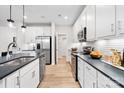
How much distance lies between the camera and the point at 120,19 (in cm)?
208

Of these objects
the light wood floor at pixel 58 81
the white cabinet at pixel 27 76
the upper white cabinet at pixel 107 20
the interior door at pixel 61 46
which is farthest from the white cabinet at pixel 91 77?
the interior door at pixel 61 46

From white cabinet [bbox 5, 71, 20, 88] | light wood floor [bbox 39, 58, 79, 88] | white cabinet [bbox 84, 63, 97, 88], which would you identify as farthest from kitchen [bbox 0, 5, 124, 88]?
white cabinet [bbox 5, 71, 20, 88]

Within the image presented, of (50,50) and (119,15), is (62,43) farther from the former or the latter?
(119,15)

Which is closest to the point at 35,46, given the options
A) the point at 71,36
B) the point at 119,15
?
the point at 71,36

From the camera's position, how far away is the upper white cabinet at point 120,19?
2016mm

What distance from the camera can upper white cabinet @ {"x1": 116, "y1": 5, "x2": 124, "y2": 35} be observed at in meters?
2.02

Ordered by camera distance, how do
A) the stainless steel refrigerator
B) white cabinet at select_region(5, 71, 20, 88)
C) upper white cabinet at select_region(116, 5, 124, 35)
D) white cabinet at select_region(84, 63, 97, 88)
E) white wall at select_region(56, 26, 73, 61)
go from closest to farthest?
white cabinet at select_region(5, 71, 20, 88) → upper white cabinet at select_region(116, 5, 124, 35) → white cabinet at select_region(84, 63, 97, 88) → the stainless steel refrigerator → white wall at select_region(56, 26, 73, 61)

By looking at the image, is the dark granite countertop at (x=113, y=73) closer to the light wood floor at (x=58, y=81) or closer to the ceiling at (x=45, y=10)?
the light wood floor at (x=58, y=81)

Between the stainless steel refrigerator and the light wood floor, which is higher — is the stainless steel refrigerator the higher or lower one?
the higher one

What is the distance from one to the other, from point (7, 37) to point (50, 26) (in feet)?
8.94

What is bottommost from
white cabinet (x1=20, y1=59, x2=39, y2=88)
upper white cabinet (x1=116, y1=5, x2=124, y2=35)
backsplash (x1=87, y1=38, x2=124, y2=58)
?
white cabinet (x1=20, y1=59, x2=39, y2=88)

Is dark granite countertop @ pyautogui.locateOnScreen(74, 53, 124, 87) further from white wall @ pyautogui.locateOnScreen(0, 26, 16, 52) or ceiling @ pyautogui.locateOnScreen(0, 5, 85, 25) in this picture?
white wall @ pyautogui.locateOnScreen(0, 26, 16, 52)

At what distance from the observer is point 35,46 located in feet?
28.9

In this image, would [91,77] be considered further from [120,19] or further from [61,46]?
[61,46]
